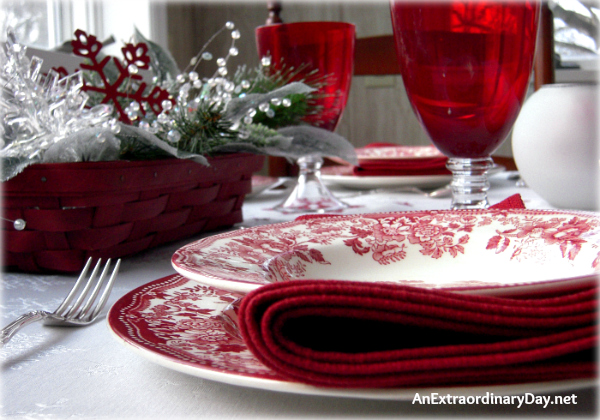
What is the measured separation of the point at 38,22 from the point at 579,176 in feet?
5.10

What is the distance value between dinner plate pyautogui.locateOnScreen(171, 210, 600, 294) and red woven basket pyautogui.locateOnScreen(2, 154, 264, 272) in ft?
0.51

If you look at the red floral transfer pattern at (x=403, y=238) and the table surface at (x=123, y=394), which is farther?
the red floral transfer pattern at (x=403, y=238)

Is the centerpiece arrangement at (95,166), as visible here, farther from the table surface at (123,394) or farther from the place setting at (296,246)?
the table surface at (123,394)

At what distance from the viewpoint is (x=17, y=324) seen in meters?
0.31

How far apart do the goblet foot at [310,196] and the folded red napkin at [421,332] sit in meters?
0.53

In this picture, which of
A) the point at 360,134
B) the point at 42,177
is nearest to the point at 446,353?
the point at 42,177

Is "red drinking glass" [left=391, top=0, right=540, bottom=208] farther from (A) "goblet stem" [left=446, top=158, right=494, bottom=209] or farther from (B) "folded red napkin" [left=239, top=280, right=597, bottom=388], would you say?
(B) "folded red napkin" [left=239, top=280, right=597, bottom=388]

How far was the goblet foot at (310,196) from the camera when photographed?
2.49ft

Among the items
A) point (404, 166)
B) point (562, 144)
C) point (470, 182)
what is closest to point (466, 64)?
point (470, 182)

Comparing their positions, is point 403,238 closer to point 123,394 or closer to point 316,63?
point 123,394

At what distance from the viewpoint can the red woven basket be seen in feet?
1.53

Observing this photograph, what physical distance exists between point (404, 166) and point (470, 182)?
0.39 metres

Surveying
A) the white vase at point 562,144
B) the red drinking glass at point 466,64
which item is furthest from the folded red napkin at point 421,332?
the white vase at point 562,144

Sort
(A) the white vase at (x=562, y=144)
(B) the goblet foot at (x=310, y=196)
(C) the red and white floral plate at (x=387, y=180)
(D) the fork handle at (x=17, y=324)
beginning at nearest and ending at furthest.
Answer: (D) the fork handle at (x=17, y=324) < (A) the white vase at (x=562, y=144) < (B) the goblet foot at (x=310, y=196) < (C) the red and white floral plate at (x=387, y=180)
